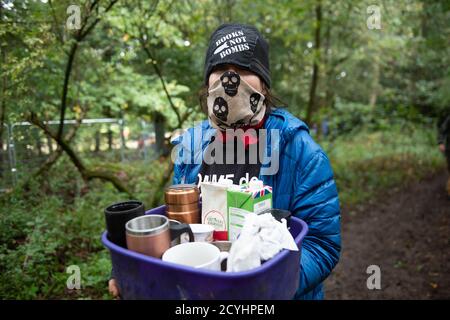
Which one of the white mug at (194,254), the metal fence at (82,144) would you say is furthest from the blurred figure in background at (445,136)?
the white mug at (194,254)

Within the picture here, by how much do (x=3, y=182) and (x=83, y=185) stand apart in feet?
4.48

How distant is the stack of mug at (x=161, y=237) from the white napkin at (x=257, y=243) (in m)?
0.09

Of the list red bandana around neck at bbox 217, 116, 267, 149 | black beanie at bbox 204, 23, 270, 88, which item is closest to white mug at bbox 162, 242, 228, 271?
red bandana around neck at bbox 217, 116, 267, 149

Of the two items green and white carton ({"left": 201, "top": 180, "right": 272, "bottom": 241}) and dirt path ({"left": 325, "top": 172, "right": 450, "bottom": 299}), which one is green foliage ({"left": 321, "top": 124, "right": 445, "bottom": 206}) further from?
green and white carton ({"left": 201, "top": 180, "right": 272, "bottom": 241})

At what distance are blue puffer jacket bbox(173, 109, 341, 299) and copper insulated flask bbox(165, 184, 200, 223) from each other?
0.39 metres

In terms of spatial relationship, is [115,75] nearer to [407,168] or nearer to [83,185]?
[83,185]

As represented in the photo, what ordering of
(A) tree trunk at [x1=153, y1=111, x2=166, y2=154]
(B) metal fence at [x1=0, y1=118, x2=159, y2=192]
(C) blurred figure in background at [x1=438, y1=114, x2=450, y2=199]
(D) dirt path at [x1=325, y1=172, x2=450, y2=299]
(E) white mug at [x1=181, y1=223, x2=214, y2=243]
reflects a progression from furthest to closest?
(A) tree trunk at [x1=153, y1=111, x2=166, y2=154], (C) blurred figure in background at [x1=438, y1=114, x2=450, y2=199], (D) dirt path at [x1=325, y1=172, x2=450, y2=299], (B) metal fence at [x1=0, y1=118, x2=159, y2=192], (E) white mug at [x1=181, y1=223, x2=214, y2=243]

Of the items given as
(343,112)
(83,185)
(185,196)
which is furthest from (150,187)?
(343,112)

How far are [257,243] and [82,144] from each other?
20.7ft

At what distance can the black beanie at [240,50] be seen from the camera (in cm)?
155

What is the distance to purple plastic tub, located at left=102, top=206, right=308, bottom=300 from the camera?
851 mm

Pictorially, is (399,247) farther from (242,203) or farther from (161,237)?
(161,237)

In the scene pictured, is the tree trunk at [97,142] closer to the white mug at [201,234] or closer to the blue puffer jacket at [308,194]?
the blue puffer jacket at [308,194]

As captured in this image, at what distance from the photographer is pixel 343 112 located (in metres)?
9.23
